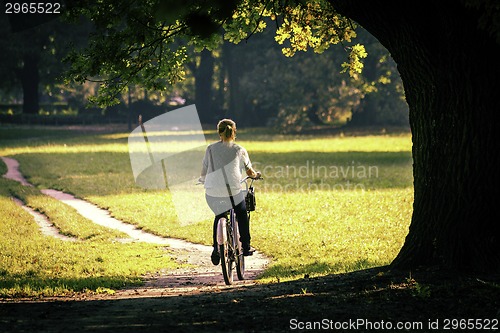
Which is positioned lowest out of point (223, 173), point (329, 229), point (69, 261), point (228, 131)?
point (329, 229)

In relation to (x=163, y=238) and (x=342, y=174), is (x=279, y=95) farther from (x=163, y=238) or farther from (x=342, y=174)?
(x=163, y=238)

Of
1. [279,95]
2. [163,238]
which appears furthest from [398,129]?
[163,238]

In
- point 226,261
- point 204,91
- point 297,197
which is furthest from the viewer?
point 204,91

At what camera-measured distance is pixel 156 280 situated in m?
12.0

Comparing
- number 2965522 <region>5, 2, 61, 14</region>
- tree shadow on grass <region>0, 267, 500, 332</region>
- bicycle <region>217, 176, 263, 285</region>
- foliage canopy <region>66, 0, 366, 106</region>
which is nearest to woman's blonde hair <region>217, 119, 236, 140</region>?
bicycle <region>217, 176, 263, 285</region>

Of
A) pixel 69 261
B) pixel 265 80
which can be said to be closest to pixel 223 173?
pixel 69 261

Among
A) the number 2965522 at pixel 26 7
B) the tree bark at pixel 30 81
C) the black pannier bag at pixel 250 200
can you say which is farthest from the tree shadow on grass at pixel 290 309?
the tree bark at pixel 30 81

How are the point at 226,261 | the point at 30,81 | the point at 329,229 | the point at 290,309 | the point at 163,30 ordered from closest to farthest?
1. the point at 290,309
2. the point at 226,261
3. the point at 163,30
4. the point at 329,229
5. the point at 30,81

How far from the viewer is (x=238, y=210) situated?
417 inches

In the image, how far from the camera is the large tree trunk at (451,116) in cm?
902

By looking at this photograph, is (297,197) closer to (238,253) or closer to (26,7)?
(238,253)

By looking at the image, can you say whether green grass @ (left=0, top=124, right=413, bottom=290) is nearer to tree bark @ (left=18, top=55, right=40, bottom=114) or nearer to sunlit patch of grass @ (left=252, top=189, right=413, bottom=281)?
sunlit patch of grass @ (left=252, top=189, right=413, bottom=281)

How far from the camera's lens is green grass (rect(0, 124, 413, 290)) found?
1453cm

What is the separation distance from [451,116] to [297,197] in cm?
1336
